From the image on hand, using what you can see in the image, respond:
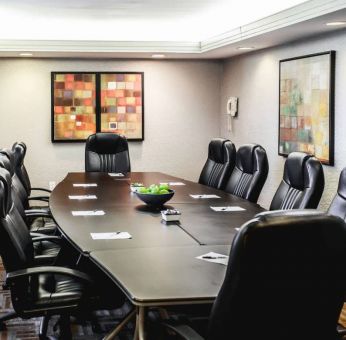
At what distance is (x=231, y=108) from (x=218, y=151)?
2.54 metres

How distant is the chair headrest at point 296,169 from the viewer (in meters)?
4.22

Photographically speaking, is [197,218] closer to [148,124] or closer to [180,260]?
[180,260]

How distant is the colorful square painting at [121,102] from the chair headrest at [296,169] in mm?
4551

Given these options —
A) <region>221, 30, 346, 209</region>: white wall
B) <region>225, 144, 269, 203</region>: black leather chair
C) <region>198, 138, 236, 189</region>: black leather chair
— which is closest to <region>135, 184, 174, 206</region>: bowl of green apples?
<region>225, 144, 269, 203</region>: black leather chair

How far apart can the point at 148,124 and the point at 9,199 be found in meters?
5.52

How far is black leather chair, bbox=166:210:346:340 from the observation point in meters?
1.76

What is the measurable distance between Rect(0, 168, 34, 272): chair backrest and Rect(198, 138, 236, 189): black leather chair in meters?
2.67

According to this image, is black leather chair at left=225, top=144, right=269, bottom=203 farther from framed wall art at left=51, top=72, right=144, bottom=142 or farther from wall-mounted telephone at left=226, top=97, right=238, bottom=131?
framed wall art at left=51, top=72, right=144, bottom=142

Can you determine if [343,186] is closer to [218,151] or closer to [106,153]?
[218,151]

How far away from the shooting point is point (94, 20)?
281 inches

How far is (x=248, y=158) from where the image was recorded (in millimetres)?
5266

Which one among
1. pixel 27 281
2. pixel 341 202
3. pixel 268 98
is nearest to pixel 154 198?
pixel 341 202

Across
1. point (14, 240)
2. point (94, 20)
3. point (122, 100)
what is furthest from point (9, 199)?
point (122, 100)

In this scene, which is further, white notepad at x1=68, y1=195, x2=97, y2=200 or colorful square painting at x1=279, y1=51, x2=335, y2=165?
colorful square painting at x1=279, y1=51, x2=335, y2=165
